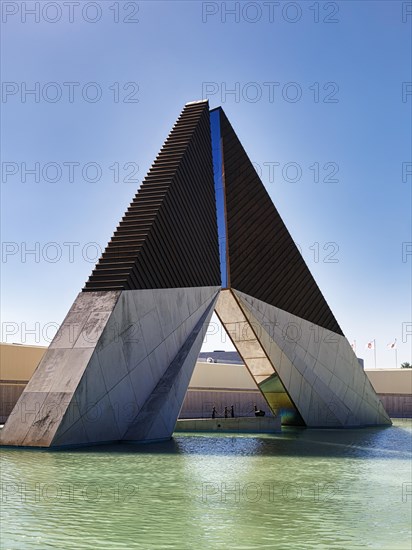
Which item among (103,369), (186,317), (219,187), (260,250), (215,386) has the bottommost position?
(215,386)

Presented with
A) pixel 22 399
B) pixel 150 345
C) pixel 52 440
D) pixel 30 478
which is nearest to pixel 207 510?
pixel 30 478

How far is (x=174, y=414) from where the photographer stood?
49.3 feet

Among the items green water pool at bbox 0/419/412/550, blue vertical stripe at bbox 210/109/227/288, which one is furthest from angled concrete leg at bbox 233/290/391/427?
green water pool at bbox 0/419/412/550

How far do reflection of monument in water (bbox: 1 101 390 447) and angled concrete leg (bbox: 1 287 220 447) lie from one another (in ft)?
0.10

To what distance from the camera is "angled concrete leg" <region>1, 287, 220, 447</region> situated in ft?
39.7

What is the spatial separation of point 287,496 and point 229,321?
1510 cm

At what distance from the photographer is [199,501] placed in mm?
6414

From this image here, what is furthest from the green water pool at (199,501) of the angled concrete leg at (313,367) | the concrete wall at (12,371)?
the concrete wall at (12,371)

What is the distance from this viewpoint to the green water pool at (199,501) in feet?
15.7

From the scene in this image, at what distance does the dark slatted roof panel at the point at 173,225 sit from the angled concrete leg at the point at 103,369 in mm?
534

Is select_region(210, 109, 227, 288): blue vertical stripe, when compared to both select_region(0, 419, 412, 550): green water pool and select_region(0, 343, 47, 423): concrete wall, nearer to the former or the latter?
select_region(0, 343, 47, 423): concrete wall

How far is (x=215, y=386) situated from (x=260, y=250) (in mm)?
16927

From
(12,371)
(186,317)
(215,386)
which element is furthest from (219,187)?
(215,386)

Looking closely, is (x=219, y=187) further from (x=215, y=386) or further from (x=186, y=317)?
(x=215, y=386)
